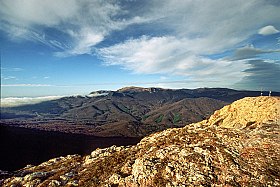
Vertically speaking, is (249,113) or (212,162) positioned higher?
(249,113)

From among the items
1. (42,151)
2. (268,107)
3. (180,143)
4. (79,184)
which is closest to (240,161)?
(180,143)

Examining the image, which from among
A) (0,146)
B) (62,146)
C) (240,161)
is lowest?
(62,146)

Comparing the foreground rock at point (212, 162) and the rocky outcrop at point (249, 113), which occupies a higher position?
the rocky outcrop at point (249, 113)

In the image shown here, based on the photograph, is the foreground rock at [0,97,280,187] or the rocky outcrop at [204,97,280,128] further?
the rocky outcrop at [204,97,280,128]

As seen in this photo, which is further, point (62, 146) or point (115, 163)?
point (62, 146)

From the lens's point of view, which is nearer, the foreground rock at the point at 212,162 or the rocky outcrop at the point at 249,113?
the foreground rock at the point at 212,162

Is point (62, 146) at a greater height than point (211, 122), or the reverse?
point (211, 122)

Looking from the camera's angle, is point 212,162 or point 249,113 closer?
point 212,162

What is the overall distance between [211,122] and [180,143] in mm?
7588

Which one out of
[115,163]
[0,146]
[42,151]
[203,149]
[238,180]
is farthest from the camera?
[42,151]

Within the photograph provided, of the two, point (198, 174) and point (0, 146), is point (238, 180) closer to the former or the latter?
point (198, 174)

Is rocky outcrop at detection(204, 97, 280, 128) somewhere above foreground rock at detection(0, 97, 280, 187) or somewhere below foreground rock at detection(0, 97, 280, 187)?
above

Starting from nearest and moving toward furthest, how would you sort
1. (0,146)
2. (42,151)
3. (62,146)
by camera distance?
(0,146)
(42,151)
(62,146)

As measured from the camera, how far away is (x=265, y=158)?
9.70 meters
